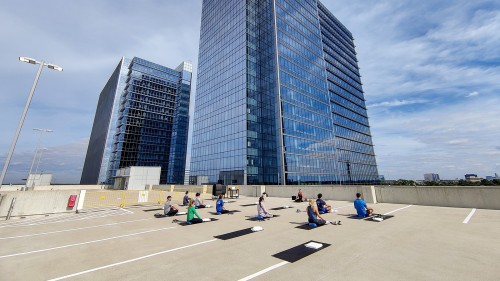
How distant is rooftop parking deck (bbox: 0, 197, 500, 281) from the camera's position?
508 centimetres

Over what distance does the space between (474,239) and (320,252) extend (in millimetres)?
5835

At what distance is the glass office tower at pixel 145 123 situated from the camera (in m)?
88.9

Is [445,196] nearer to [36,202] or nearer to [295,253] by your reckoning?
[295,253]

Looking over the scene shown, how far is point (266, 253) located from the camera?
21.5ft

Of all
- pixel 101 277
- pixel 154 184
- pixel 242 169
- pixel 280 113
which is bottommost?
pixel 101 277

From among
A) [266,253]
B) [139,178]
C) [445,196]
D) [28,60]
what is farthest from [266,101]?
[266,253]

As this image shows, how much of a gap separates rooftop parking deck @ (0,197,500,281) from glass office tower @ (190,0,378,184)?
43455mm

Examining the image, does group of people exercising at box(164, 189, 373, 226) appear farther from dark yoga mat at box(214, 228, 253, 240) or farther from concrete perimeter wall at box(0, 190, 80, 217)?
concrete perimeter wall at box(0, 190, 80, 217)

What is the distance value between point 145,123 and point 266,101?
65408mm

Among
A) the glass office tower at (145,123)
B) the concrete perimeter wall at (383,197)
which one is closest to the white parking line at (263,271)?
the concrete perimeter wall at (383,197)

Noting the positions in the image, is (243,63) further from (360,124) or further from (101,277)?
→ (360,124)

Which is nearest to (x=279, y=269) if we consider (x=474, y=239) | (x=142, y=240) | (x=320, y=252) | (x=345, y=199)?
(x=320, y=252)

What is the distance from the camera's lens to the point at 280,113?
57.2 m

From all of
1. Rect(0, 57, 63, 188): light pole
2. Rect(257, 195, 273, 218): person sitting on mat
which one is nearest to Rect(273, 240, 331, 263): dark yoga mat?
Rect(257, 195, 273, 218): person sitting on mat
